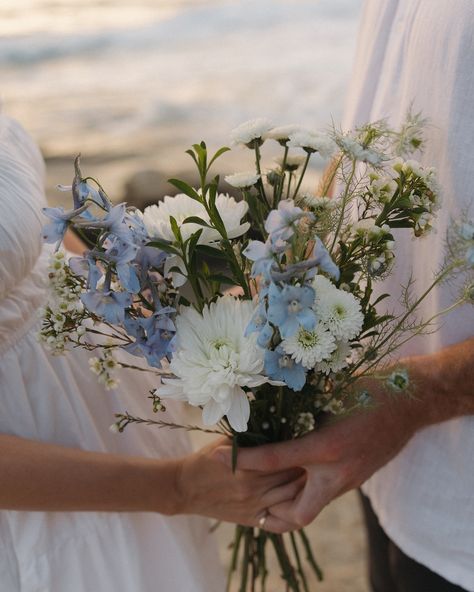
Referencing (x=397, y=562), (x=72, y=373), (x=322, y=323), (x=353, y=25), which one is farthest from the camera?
(x=353, y=25)

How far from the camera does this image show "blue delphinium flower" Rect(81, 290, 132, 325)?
1011mm

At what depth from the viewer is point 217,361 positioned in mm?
1016

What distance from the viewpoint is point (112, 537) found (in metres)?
1.49

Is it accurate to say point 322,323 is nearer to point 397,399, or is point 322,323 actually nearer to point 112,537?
point 397,399

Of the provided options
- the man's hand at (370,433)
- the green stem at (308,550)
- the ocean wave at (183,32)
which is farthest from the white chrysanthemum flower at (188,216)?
the ocean wave at (183,32)

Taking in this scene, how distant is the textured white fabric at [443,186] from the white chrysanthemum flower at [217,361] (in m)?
0.38

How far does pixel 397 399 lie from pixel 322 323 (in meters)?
0.37

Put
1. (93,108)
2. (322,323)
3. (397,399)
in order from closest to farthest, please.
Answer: (322,323), (397,399), (93,108)

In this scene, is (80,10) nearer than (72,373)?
No

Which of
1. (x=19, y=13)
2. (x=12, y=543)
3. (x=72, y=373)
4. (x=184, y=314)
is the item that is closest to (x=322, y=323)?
(x=184, y=314)

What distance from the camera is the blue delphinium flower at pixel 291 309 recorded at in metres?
0.92

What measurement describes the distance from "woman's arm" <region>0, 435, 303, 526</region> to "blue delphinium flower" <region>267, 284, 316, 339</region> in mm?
481

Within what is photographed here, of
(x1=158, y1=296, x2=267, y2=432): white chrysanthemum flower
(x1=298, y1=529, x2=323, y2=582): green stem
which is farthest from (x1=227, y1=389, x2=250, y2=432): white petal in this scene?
(x1=298, y1=529, x2=323, y2=582): green stem

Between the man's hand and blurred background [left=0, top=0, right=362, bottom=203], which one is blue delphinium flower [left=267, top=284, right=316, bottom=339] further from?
blurred background [left=0, top=0, right=362, bottom=203]
